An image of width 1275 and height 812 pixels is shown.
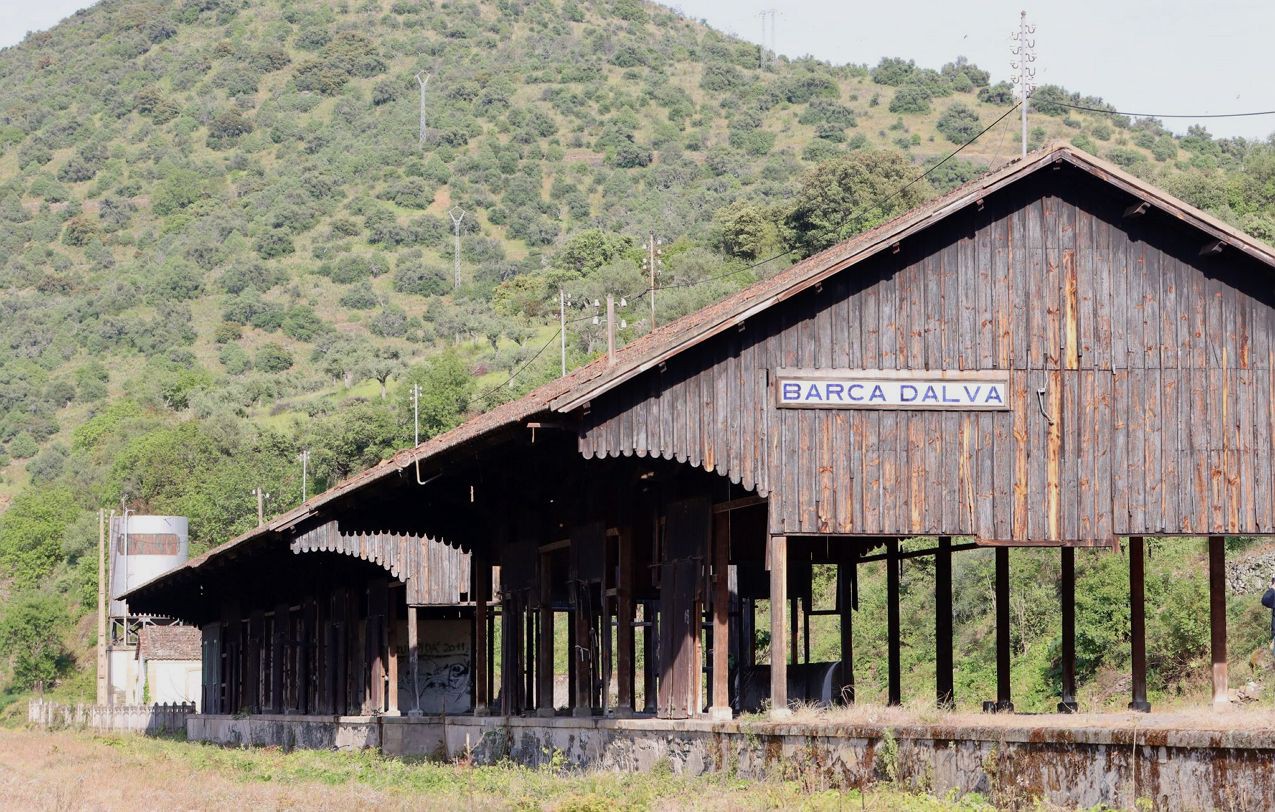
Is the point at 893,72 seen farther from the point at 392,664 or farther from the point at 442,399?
the point at 392,664

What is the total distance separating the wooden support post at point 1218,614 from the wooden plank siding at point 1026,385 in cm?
117

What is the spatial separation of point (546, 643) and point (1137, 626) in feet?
32.3

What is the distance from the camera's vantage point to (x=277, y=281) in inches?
6142

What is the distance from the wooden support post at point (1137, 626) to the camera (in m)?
23.5

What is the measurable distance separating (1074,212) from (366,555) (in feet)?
60.2

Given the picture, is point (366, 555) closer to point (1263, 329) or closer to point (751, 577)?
point (751, 577)

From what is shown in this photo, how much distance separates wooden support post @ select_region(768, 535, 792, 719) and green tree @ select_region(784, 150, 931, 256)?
71600 millimetres

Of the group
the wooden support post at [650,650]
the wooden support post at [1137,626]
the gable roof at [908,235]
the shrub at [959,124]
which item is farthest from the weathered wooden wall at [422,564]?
the shrub at [959,124]

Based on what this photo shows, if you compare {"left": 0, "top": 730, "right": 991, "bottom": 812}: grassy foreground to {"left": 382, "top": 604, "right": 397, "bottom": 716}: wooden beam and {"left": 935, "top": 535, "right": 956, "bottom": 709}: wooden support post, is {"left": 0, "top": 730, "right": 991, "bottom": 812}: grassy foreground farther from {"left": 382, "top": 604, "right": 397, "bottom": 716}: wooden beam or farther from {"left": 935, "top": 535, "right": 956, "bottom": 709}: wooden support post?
{"left": 935, "top": 535, "right": 956, "bottom": 709}: wooden support post

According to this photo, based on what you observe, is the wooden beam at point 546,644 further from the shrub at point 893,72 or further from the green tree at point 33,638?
the shrub at point 893,72

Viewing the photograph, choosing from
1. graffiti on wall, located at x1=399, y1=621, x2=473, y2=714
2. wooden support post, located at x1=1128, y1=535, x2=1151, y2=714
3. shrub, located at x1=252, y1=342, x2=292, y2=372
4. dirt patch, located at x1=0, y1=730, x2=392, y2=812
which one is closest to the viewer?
dirt patch, located at x1=0, y1=730, x2=392, y2=812

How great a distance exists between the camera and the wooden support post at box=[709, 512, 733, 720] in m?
23.1

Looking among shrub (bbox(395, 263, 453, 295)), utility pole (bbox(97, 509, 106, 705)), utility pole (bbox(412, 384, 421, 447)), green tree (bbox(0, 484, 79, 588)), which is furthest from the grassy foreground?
shrub (bbox(395, 263, 453, 295))

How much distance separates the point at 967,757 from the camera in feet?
52.9
